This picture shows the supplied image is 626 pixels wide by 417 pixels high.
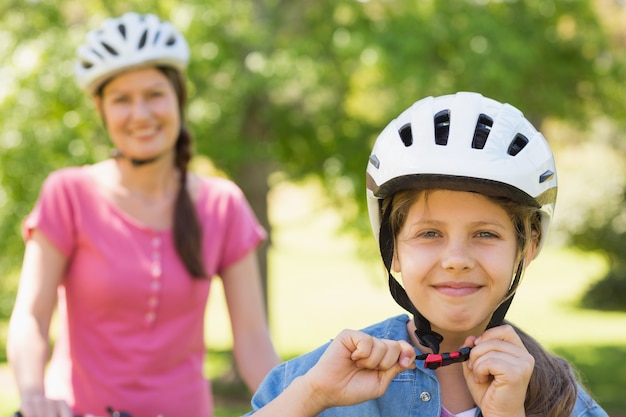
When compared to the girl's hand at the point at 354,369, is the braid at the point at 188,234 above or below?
above

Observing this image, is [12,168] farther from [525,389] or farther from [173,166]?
[525,389]

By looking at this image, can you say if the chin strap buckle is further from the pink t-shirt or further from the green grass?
the green grass

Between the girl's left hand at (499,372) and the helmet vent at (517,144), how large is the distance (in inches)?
20.6

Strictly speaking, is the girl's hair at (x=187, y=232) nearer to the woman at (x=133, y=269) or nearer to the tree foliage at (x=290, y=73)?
the woman at (x=133, y=269)

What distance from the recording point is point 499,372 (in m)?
2.58

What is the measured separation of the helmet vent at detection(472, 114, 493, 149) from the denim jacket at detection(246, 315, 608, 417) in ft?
2.11

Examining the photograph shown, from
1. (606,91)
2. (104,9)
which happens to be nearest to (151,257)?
(104,9)

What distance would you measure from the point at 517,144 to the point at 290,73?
250 inches

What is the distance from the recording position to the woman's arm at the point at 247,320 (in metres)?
4.26

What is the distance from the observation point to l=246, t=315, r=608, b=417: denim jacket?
2766 millimetres

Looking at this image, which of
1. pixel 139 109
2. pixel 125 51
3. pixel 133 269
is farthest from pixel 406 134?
pixel 125 51

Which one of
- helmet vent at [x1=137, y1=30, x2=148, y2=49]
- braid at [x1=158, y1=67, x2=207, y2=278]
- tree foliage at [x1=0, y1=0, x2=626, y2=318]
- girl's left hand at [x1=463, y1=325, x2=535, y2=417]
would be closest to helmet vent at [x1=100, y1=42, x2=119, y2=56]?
helmet vent at [x1=137, y1=30, x2=148, y2=49]

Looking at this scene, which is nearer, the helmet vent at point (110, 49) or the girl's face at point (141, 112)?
the girl's face at point (141, 112)

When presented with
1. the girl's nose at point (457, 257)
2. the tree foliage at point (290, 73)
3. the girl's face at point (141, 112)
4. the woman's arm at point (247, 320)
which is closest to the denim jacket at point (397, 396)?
the girl's nose at point (457, 257)
